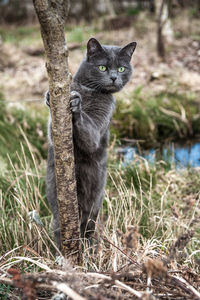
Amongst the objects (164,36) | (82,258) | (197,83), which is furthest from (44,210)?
(164,36)

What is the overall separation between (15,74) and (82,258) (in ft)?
16.4

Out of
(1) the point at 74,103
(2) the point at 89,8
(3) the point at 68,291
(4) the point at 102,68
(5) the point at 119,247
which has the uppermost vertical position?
(2) the point at 89,8

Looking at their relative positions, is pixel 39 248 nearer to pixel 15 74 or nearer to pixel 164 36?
pixel 15 74

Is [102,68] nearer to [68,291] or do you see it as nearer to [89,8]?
[68,291]

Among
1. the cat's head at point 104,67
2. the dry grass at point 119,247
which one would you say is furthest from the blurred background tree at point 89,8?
the cat's head at point 104,67

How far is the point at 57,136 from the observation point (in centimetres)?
168

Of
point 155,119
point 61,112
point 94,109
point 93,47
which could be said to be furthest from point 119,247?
point 155,119

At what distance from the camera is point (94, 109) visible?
Answer: 2.19m

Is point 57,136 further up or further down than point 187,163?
further up

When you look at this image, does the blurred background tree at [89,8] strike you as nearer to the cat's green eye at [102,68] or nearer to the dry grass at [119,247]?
the dry grass at [119,247]

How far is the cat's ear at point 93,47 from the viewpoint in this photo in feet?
7.57

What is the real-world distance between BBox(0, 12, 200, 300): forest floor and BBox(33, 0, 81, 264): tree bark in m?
0.18

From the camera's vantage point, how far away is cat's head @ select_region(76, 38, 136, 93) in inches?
91.0

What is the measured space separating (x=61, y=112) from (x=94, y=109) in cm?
56
